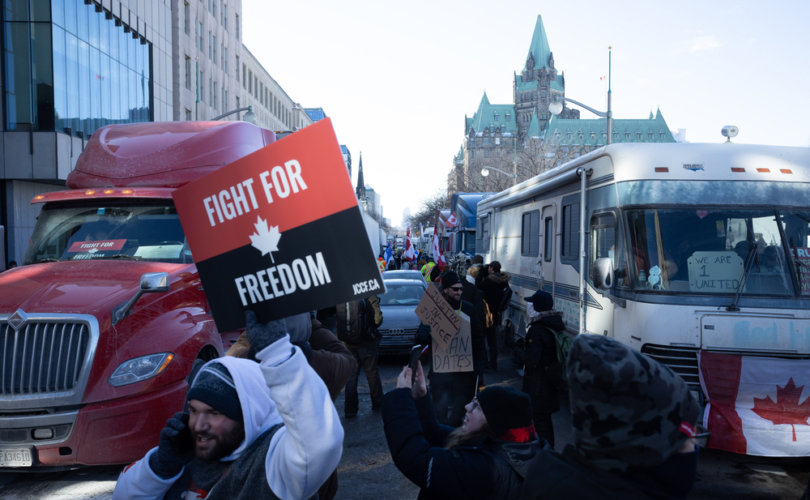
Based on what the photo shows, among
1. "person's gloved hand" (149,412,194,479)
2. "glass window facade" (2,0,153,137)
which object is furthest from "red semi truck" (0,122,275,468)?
"glass window facade" (2,0,153,137)

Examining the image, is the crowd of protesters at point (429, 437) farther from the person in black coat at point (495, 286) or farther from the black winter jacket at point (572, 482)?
the person in black coat at point (495, 286)

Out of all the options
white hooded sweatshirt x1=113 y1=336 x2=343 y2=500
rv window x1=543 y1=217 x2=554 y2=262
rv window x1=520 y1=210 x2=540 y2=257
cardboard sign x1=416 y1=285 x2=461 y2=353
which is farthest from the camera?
rv window x1=520 y1=210 x2=540 y2=257

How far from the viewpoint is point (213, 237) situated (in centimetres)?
259

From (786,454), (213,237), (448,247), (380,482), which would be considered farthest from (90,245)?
(448,247)

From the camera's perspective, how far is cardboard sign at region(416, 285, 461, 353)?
552 cm

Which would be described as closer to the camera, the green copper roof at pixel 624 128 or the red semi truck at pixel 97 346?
the red semi truck at pixel 97 346

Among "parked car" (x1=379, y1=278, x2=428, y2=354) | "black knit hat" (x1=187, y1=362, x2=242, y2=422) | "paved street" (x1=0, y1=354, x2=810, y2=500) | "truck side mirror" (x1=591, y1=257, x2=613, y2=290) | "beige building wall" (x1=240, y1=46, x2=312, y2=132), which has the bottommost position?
"paved street" (x1=0, y1=354, x2=810, y2=500)

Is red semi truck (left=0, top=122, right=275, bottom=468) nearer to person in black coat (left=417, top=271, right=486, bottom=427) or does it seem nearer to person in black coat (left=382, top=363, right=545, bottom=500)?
person in black coat (left=417, top=271, right=486, bottom=427)

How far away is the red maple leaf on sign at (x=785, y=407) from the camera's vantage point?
564 cm

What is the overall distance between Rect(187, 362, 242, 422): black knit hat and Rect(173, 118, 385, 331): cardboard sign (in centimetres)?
23

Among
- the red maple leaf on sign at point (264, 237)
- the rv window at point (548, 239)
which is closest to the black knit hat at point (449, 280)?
the rv window at point (548, 239)

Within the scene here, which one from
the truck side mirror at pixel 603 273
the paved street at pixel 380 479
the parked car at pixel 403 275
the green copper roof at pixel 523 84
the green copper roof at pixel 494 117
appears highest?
the green copper roof at pixel 523 84

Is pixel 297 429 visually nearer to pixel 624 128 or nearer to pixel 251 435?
A: pixel 251 435

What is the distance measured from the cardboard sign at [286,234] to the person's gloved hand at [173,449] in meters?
0.41
